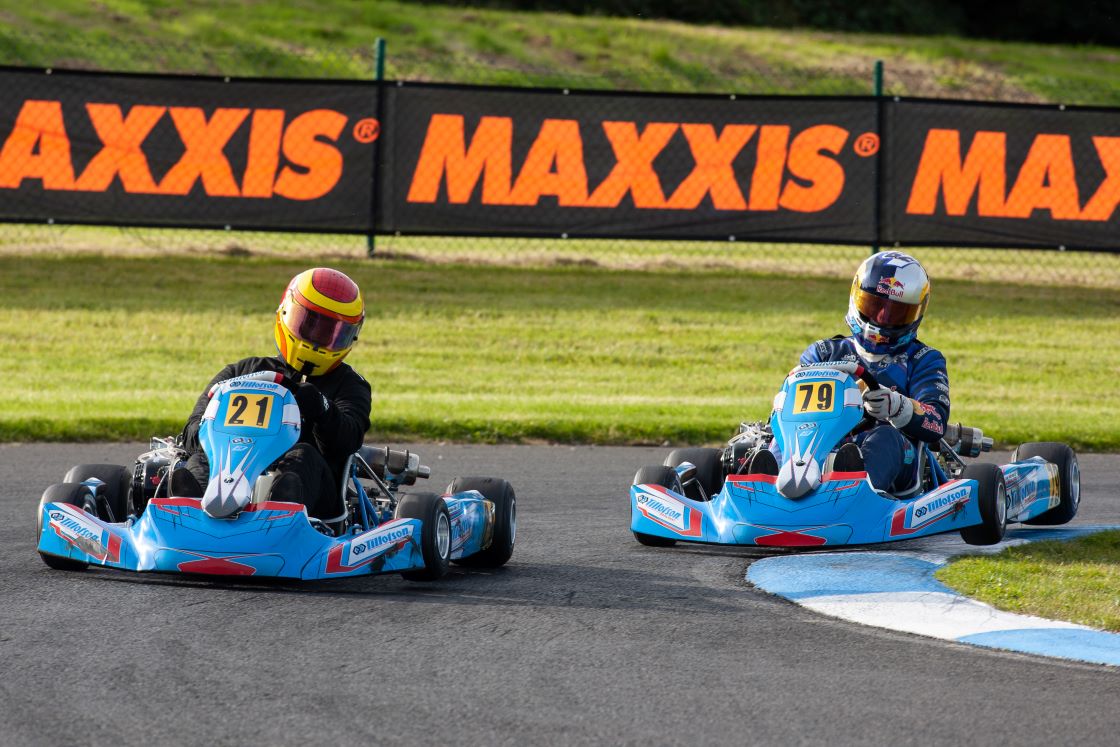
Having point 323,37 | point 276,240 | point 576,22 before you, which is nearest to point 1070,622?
point 276,240

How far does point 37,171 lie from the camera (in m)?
14.0

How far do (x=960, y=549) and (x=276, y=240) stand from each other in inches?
433

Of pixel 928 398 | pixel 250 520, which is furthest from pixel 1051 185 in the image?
pixel 250 520

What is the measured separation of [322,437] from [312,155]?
27.5 ft

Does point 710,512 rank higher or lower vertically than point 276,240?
higher

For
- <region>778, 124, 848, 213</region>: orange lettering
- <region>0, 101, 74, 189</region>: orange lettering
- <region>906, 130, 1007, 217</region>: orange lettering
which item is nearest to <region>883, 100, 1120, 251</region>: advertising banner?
<region>906, 130, 1007, 217</region>: orange lettering

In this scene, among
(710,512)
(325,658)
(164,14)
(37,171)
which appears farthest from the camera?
(164,14)

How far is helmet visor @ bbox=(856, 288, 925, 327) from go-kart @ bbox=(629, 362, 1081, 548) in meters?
0.50

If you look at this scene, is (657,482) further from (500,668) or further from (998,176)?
(998,176)

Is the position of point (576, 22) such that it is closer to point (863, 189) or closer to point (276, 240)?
point (276, 240)

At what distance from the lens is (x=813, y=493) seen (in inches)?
256

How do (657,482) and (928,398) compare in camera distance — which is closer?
(657,482)

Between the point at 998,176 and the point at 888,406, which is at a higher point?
the point at 888,406

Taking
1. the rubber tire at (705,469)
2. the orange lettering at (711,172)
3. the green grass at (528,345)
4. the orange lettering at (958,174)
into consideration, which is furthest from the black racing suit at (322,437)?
the orange lettering at (958,174)
